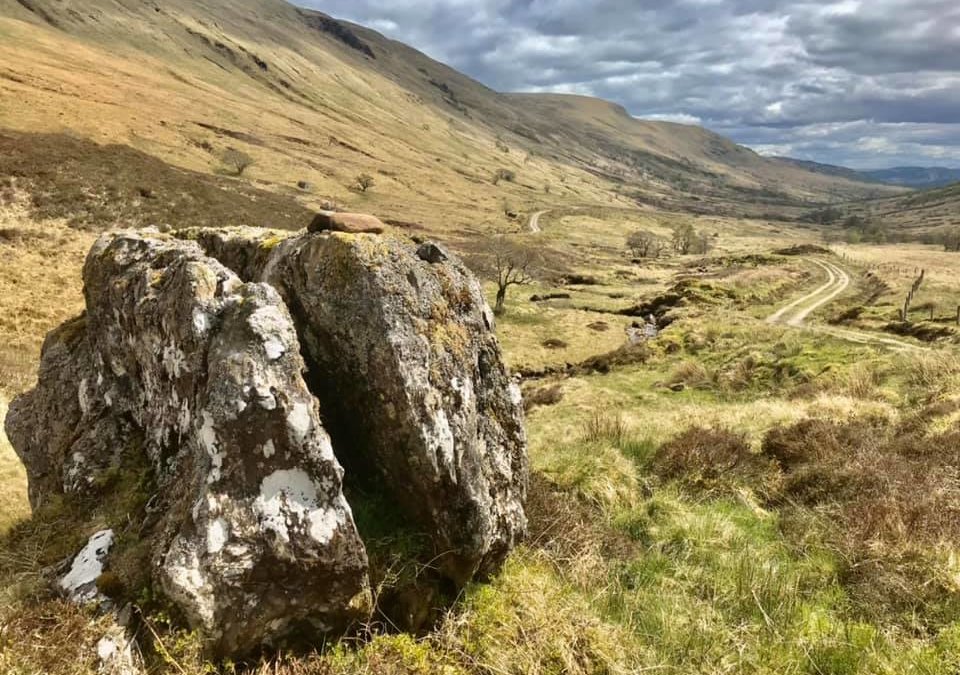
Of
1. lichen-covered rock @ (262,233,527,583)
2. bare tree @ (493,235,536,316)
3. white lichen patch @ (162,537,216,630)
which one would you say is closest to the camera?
white lichen patch @ (162,537,216,630)

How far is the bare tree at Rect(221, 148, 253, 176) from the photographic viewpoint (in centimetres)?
11183

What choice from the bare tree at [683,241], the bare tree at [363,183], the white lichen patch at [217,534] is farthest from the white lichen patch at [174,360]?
the bare tree at [683,241]

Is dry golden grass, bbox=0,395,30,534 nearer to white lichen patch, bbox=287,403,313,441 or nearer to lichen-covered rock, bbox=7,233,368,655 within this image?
lichen-covered rock, bbox=7,233,368,655

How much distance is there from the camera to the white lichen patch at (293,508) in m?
6.43

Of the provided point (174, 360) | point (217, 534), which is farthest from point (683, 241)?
point (217, 534)

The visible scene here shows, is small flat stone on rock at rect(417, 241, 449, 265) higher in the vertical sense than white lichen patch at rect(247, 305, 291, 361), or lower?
higher

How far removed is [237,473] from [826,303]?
7142 centimetres

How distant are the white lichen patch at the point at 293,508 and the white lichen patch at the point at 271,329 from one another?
4.95ft

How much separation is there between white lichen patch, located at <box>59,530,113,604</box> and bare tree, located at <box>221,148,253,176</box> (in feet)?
385

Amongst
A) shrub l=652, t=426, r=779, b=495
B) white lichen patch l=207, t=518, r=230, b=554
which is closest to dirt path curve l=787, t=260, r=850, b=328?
shrub l=652, t=426, r=779, b=495

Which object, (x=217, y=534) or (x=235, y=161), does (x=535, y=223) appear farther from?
(x=217, y=534)

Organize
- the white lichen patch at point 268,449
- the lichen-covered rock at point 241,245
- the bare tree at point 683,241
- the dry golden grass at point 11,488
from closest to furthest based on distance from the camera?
the white lichen patch at point 268,449 < the lichen-covered rock at point 241,245 < the dry golden grass at point 11,488 < the bare tree at point 683,241

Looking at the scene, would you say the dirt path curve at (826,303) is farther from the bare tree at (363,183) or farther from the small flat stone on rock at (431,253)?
the bare tree at (363,183)

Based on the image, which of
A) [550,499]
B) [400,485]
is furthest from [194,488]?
[550,499]
